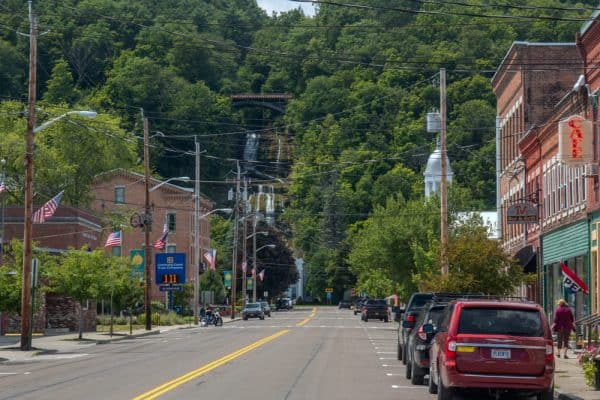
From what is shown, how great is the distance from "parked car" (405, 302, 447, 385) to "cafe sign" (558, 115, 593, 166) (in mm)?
10538

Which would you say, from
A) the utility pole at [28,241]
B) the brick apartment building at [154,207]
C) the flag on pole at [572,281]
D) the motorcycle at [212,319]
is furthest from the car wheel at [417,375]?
the brick apartment building at [154,207]

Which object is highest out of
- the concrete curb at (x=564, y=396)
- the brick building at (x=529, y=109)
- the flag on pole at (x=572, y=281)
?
the brick building at (x=529, y=109)

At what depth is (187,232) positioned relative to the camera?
110 meters

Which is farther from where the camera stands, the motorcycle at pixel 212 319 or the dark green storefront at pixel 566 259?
the motorcycle at pixel 212 319

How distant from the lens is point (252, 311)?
9094cm

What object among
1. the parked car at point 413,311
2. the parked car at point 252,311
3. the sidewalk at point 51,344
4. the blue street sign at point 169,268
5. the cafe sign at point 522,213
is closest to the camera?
the parked car at point 413,311

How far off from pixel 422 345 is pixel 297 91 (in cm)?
11053

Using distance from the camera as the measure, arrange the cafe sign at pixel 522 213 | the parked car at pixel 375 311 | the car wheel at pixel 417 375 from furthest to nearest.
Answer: the parked car at pixel 375 311, the cafe sign at pixel 522 213, the car wheel at pixel 417 375

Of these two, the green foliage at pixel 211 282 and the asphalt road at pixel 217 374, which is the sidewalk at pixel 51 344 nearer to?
the asphalt road at pixel 217 374

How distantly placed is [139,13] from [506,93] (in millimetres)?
59011

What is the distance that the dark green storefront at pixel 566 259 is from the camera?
42.1 meters

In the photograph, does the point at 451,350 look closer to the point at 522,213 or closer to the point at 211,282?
the point at 522,213

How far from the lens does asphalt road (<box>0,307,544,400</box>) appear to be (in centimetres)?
2180

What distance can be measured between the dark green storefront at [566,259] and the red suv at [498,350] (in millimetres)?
22546
